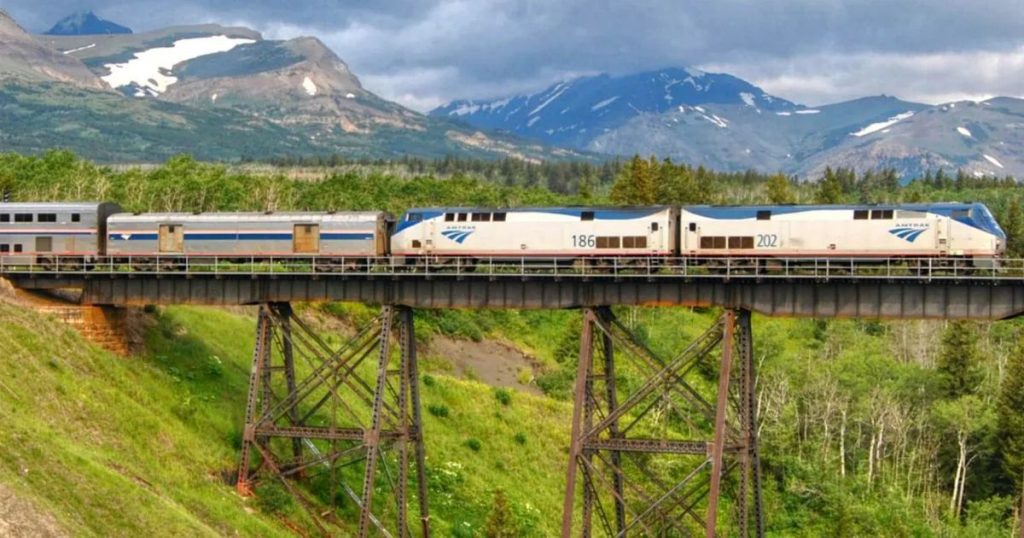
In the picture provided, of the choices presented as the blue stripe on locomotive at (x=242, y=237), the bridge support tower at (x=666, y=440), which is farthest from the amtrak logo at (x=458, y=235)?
the bridge support tower at (x=666, y=440)

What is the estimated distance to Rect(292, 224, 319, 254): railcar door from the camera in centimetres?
5878

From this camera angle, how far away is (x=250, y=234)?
59.5m

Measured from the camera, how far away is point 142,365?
58.5 m

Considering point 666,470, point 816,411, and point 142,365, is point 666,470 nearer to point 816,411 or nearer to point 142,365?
point 816,411

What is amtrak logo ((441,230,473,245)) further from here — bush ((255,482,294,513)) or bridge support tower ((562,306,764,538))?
bush ((255,482,294,513))

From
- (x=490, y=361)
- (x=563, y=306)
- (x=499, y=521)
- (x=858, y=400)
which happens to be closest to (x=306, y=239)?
(x=563, y=306)

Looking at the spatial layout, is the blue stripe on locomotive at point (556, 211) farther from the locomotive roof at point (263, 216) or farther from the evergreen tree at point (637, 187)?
the evergreen tree at point (637, 187)

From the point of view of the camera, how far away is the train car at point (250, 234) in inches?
2299

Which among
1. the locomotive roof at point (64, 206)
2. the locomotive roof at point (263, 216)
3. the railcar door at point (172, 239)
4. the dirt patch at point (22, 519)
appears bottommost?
the dirt patch at point (22, 519)

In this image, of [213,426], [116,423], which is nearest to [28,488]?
[116,423]

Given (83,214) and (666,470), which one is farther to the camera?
(666,470)

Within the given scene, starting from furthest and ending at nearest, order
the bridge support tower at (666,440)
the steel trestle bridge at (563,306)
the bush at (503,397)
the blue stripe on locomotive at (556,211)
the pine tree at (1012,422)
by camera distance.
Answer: the pine tree at (1012,422) → the bush at (503,397) → the blue stripe on locomotive at (556,211) → the steel trestle bridge at (563,306) → the bridge support tower at (666,440)

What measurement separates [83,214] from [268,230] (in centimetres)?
1015

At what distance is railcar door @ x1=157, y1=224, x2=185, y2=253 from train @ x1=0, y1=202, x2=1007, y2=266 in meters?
0.05
